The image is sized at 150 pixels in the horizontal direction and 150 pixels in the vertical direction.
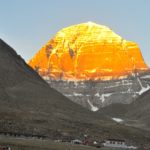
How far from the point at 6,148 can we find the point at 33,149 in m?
16.6

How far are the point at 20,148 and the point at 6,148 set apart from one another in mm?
11890

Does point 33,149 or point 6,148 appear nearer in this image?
point 6,148

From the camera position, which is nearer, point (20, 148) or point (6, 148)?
point (6, 148)

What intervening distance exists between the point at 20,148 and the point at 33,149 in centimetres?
511

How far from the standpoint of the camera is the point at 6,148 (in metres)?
176

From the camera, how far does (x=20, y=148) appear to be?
187000mm

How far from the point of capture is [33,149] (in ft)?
626
